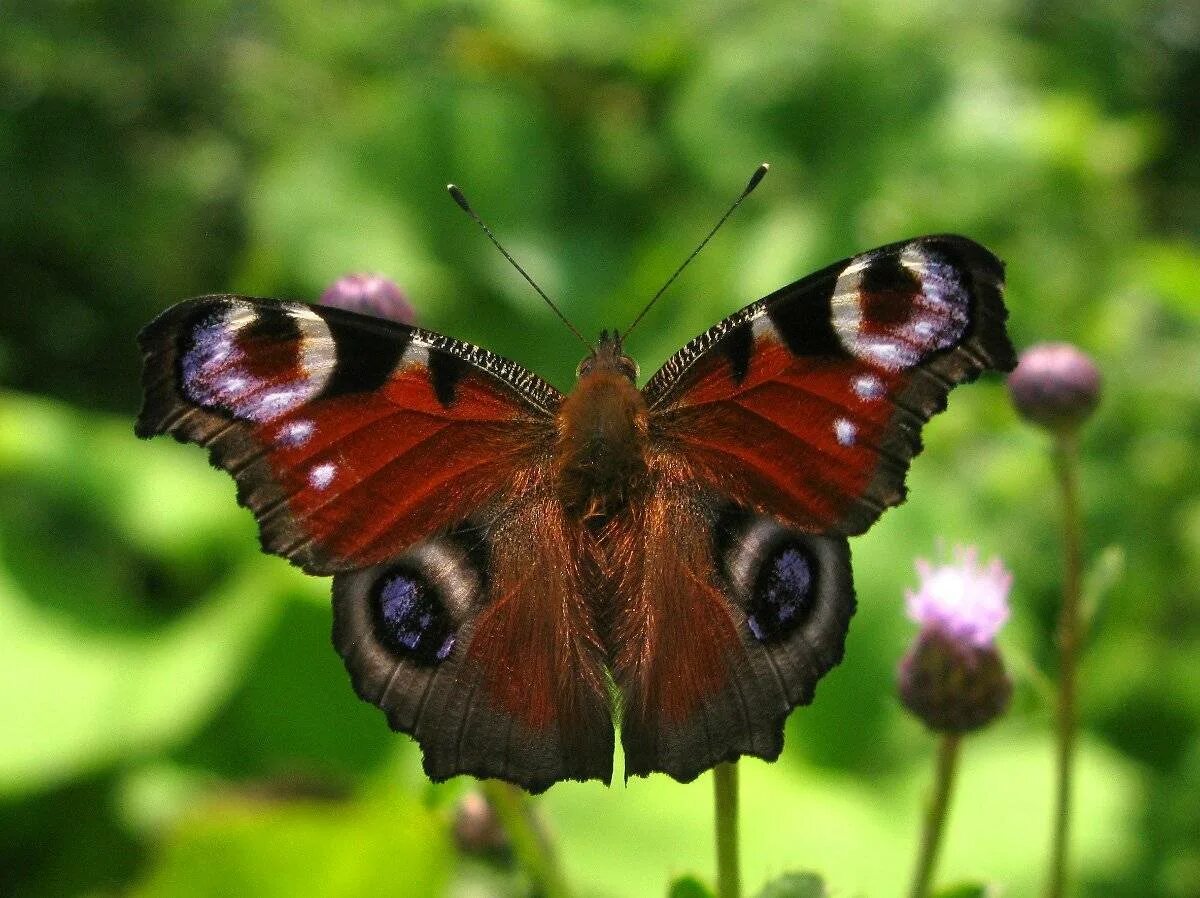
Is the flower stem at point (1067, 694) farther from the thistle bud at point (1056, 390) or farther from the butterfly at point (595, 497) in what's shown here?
the butterfly at point (595, 497)

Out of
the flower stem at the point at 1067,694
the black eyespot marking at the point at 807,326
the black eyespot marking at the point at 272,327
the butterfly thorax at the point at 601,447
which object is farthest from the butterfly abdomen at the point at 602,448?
the flower stem at the point at 1067,694

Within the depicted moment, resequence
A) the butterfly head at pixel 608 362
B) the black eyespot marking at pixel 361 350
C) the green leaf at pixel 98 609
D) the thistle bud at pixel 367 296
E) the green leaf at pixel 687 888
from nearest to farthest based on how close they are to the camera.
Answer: the green leaf at pixel 687 888 → the black eyespot marking at pixel 361 350 → the butterfly head at pixel 608 362 → the thistle bud at pixel 367 296 → the green leaf at pixel 98 609

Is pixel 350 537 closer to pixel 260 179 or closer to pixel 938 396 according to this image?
pixel 938 396

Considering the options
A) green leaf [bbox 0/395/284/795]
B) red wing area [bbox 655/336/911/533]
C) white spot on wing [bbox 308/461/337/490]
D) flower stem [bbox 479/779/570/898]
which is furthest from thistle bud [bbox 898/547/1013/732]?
green leaf [bbox 0/395/284/795]

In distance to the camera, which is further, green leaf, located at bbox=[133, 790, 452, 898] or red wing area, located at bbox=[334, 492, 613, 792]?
green leaf, located at bbox=[133, 790, 452, 898]

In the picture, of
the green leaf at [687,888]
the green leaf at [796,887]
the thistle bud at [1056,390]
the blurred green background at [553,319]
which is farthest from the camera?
the blurred green background at [553,319]

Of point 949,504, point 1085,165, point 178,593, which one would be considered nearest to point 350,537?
point 949,504

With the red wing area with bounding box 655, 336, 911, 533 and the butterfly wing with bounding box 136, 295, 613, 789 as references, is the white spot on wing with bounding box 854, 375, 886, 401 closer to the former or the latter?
the red wing area with bounding box 655, 336, 911, 533
